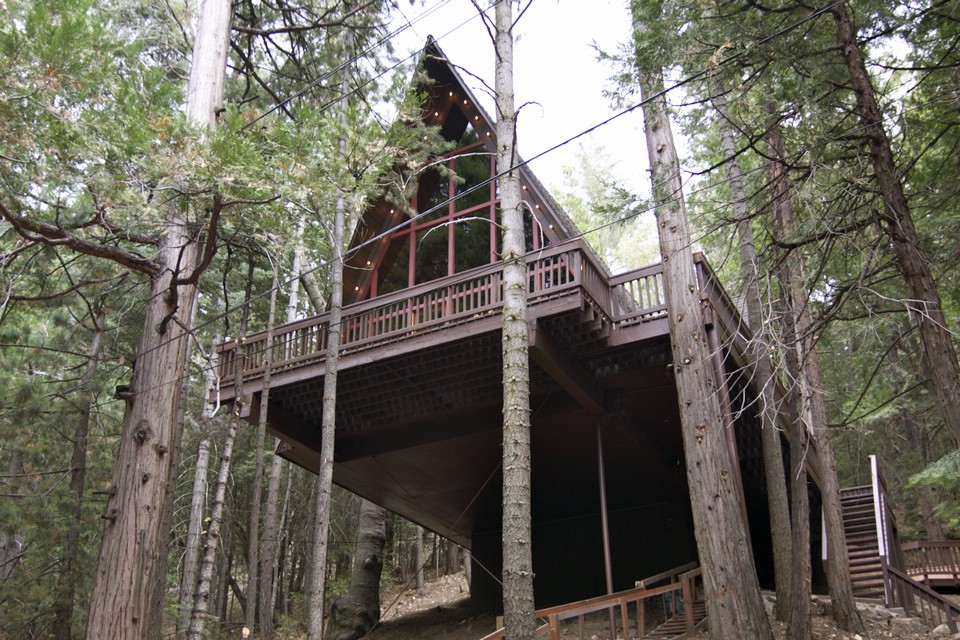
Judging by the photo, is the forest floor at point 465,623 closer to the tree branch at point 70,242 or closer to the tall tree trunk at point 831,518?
the tall tree trunk at point 831,518

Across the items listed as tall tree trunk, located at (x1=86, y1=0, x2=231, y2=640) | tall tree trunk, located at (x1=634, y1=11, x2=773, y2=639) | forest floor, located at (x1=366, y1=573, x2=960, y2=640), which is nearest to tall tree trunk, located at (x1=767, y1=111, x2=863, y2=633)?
forest floor, located at (x1=366, y1=573, x2=960, y2=640)

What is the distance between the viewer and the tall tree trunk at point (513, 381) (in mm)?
5441

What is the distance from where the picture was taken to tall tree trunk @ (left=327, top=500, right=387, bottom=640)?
14.8 m

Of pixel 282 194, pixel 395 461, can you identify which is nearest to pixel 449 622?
pixel 395 461

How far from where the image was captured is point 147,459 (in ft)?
20.8

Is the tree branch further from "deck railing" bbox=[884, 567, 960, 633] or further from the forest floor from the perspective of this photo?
"deck railing" bbox=[884, 567, 960, 633]

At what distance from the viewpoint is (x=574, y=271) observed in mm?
9898

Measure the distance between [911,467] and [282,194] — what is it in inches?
911

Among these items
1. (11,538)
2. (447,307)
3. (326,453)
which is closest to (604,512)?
(447,307)

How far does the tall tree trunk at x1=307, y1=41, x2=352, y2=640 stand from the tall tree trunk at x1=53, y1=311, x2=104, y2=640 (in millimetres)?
4302

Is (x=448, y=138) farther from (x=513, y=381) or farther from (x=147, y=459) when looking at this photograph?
(x=147, y=459)

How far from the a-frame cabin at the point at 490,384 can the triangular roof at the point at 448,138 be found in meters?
0.04

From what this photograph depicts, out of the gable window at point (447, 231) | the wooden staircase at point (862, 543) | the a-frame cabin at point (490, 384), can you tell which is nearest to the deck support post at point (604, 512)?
the a-frame cabin at point (490, 384)

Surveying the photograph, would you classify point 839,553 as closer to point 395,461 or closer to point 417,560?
point 395,461
